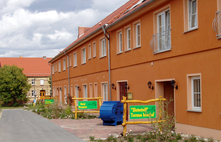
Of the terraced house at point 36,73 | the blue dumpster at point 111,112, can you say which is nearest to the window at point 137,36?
the blue dumpster at point 111,112

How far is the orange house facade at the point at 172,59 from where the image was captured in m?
10.1

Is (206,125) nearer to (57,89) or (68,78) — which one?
(68,78)

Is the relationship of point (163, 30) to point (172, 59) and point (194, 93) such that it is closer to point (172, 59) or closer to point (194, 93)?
point (172, 59)

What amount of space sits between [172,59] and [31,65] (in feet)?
214

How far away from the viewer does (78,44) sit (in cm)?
2784

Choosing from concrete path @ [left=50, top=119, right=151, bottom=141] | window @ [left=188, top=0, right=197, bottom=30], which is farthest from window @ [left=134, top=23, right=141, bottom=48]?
window @ [left=188, top=0, right=197, bottom=30]

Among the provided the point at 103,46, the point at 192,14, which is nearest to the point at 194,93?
the point at 192,14

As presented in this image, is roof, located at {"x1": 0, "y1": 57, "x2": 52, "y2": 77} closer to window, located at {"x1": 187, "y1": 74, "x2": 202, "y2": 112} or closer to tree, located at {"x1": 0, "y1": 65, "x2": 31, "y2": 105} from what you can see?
tree, located at {"x1": 0, "y1": 65, "x2": 31, "y2": 105}

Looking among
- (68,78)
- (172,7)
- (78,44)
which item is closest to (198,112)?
(172,7)

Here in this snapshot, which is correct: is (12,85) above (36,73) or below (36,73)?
below

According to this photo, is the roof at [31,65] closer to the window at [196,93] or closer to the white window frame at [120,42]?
the white window frame at [120,42]

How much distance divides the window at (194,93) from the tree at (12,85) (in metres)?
45.1

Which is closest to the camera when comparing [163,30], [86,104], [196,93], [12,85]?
[196,93]

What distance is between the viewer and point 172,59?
40.6 ft
